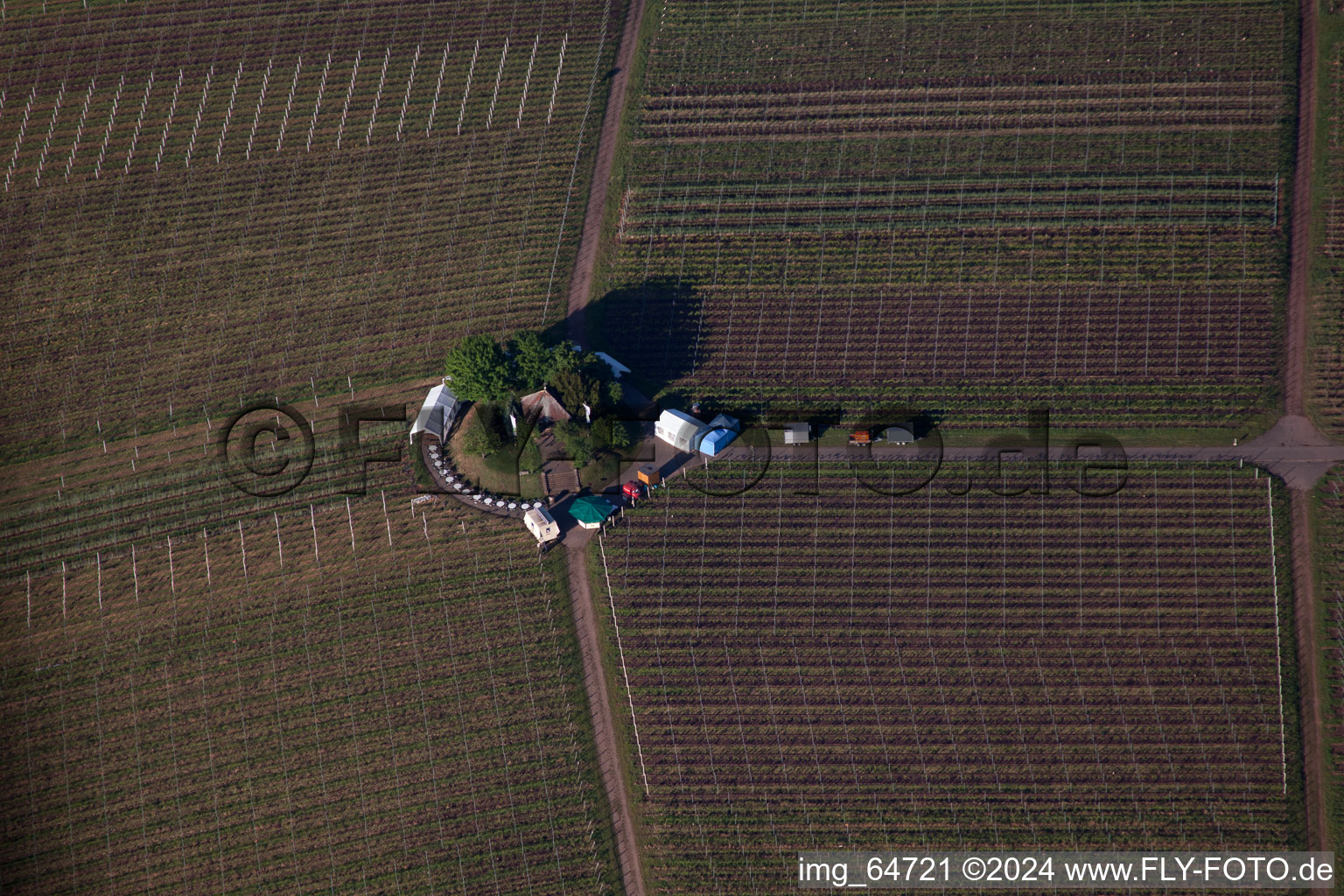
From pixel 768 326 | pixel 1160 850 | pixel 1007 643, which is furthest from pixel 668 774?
pixel 768 326

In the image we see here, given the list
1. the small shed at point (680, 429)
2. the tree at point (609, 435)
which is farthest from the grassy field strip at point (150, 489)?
the small shed at point (680, 429)

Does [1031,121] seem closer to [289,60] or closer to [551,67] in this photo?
[551,67]

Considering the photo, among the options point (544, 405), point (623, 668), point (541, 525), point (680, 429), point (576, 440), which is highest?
point (544, 405)

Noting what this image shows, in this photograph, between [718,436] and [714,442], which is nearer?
[714,442]

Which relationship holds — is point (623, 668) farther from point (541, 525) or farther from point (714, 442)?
point (714, 442)

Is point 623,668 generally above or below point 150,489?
below

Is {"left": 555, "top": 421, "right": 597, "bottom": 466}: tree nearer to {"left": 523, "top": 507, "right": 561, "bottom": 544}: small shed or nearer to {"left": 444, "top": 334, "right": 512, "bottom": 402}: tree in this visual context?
{"left": 523, "top": 507, "right": 561, "bottom": 544}: small shed

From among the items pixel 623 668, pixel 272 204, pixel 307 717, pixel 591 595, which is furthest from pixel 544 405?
pixel 272 204
